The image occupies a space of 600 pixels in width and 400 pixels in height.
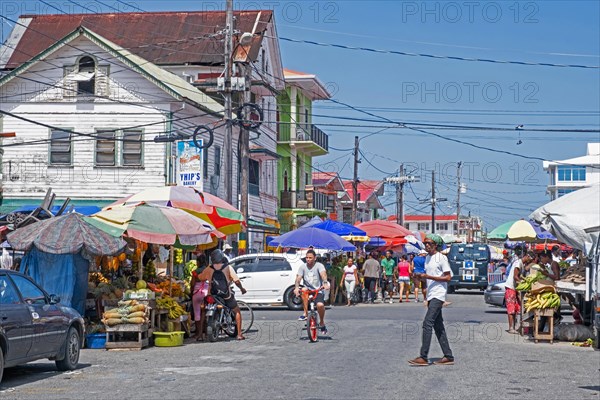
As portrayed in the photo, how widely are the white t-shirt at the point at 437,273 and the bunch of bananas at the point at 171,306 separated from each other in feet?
Answer: 19.5

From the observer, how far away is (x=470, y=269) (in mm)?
44188

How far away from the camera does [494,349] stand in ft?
58.6

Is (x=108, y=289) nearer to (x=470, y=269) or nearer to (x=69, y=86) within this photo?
A: (x=69, y=86)

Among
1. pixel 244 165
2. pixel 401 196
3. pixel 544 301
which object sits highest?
pixel 401 196

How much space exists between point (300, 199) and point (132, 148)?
19409 millimetres

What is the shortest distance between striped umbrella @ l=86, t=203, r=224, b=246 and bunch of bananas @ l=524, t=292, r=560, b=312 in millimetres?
6873

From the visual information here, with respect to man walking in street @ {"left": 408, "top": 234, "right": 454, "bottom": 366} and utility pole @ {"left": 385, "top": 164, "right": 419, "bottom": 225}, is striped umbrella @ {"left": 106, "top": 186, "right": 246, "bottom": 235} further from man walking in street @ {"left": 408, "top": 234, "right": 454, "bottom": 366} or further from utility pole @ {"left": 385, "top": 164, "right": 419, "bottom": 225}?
utility pole @ {"left": 385, "top": 164, "right": 419, "bottom": 225}

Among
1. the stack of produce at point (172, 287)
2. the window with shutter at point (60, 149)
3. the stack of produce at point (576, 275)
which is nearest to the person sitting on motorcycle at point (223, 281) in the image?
the stack of produce at point (172, 287)

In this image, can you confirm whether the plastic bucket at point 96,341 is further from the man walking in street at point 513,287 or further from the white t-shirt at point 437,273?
the man walking in street at point 513,287

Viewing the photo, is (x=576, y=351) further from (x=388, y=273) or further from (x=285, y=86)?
(x=285, y=86)

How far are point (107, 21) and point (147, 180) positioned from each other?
13344 mm

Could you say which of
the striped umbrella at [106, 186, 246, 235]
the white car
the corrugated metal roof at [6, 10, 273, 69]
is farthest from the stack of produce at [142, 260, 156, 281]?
the corrugated metal roof at [6, 10, 273, 69]

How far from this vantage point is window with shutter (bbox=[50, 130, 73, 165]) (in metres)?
38.0

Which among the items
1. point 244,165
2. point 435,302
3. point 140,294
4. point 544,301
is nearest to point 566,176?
point 244,165
